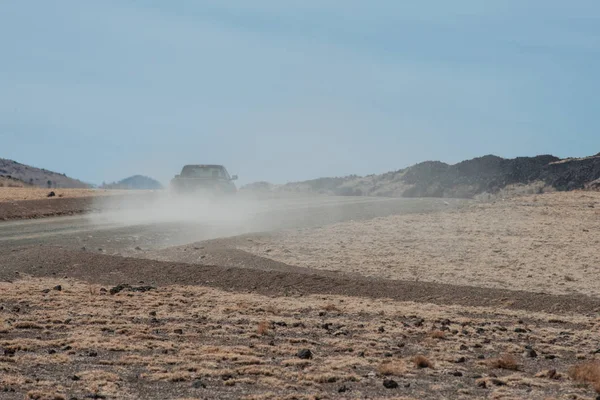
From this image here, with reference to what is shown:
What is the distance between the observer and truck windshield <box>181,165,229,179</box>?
45.1m

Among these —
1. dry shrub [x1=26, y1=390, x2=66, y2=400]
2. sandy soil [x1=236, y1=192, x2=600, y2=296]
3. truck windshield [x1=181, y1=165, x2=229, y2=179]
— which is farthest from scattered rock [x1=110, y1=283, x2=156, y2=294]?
truck windshield [x1=181, y1=165, x2=229, y2=179]

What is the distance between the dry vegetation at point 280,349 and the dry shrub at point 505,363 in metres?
0.02

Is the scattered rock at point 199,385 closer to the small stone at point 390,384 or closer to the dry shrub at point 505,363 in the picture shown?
the small stone at point 390,384

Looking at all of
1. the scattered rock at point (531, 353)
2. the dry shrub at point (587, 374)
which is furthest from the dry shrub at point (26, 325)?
the dry shrub at point (587, 374)

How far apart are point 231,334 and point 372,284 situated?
6.88m

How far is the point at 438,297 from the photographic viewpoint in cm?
1955

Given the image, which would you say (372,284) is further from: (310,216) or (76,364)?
(310,216)

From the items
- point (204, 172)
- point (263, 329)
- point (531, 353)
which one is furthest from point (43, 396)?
point (204, 172)

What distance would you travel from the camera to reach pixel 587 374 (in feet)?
37.2

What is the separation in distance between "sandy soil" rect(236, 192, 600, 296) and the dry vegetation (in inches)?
184

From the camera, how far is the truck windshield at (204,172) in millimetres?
45062

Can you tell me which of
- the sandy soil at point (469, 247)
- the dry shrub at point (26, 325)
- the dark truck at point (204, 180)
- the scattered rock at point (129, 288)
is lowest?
the dry shrub at point (26, 325)

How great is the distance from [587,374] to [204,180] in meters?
34.6

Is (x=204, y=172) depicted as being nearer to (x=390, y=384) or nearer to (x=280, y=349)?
(x=280, y=349)
